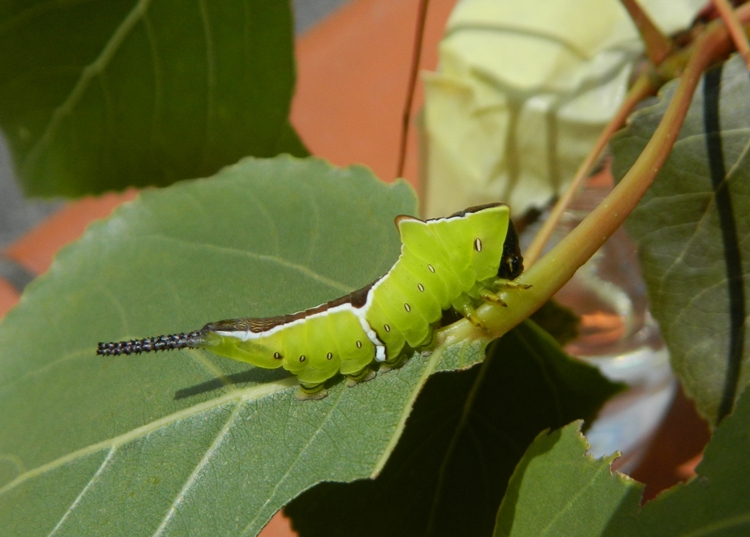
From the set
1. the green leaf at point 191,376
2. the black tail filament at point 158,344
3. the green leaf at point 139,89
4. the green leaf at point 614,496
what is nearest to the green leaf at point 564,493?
the green leaf at point 614,496

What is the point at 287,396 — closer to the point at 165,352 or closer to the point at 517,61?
the point at 165,352

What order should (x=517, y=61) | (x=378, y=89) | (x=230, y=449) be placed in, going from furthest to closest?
(x=378, y=89)
(x=517, y=61)
(x=230, y=449)

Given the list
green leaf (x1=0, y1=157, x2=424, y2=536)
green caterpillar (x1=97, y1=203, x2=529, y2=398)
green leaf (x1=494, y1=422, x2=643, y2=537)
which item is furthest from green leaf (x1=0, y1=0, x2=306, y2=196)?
green leaf (x1=494, y1=422, x2=643, y2=537)

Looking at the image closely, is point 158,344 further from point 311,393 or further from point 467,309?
point 467,309

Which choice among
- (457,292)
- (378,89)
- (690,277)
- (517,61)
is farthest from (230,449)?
(378,89)

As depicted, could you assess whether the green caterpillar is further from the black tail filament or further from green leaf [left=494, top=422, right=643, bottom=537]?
green leaf [left=494, top=422, right=643, bottom=537]

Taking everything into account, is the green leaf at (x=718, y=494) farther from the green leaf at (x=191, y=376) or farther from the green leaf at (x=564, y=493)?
the green leaf at (x=191, y=376)
